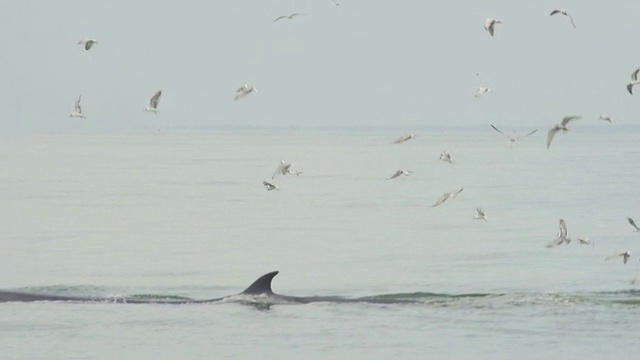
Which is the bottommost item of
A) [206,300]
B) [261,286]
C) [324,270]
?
[206,300]

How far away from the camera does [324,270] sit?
33.8 meters

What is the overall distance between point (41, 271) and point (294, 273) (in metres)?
5.18

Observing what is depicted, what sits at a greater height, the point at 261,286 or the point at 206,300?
the point at 261,286

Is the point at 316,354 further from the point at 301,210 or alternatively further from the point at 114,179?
the point at 114,179

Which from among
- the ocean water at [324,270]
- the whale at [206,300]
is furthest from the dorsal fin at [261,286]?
the ocean water at [324,270]

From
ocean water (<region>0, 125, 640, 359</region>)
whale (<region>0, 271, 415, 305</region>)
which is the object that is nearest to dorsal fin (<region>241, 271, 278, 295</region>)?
whale (<region>0, 271, 415, 305</region>)

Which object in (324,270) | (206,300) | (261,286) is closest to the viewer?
(261,286)

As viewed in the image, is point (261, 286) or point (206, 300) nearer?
point (261, 286)

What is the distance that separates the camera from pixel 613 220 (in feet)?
155

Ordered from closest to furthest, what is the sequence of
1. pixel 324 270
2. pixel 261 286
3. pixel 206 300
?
pixel 261 286 < pixel 206 300 < pixel 324 270

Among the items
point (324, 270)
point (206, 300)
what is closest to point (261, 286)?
point (206, 300)

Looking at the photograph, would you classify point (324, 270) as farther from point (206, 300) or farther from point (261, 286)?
point (261, 286)

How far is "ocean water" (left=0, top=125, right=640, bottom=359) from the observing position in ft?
76.3

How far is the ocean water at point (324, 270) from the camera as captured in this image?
2325cm
